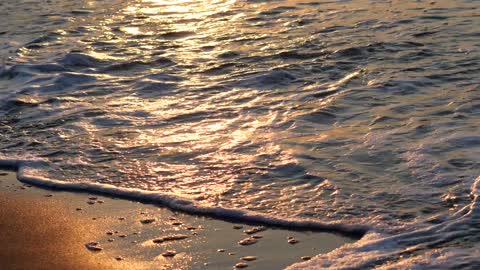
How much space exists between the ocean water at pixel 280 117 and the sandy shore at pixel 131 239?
0.16 metres

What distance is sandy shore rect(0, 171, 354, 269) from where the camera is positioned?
463 cm

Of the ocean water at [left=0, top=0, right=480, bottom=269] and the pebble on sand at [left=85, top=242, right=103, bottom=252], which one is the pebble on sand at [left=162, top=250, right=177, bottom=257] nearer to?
the pebble on sand at [left=85, top=242, right=103, bottom=252]

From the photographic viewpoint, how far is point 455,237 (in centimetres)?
467

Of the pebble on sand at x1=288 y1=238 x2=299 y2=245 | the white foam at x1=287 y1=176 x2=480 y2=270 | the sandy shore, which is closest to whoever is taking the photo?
the white foam at x1=287 y1=176 x2=480 y2=270

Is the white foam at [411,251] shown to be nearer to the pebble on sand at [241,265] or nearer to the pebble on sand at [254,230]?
the pebble on sand at [241,265]

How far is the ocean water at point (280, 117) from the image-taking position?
5145mm

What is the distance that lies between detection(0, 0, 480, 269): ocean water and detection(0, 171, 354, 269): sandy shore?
157 mm

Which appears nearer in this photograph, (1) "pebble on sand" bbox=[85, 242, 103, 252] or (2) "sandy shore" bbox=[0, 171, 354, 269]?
(2) "sandy shore" bbox=[0, 171, 354, 269]

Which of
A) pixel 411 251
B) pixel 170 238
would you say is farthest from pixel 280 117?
pixel 411 251

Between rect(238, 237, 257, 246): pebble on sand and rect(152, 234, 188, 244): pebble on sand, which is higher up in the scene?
rect(152, 234, 188, 244): pebble on sand

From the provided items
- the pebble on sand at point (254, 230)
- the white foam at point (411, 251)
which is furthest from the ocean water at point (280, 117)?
the pebble on sand at point (254, 230)

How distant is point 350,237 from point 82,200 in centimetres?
179

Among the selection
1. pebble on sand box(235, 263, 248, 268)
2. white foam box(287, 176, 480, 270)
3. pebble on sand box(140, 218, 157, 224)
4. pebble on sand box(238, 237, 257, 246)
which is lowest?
white foam box(287, 176, 480, 270)

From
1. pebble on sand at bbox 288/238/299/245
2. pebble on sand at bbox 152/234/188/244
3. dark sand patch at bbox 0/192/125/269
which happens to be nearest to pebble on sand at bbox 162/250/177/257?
pebble on sand at bbox 152/234/188/244
